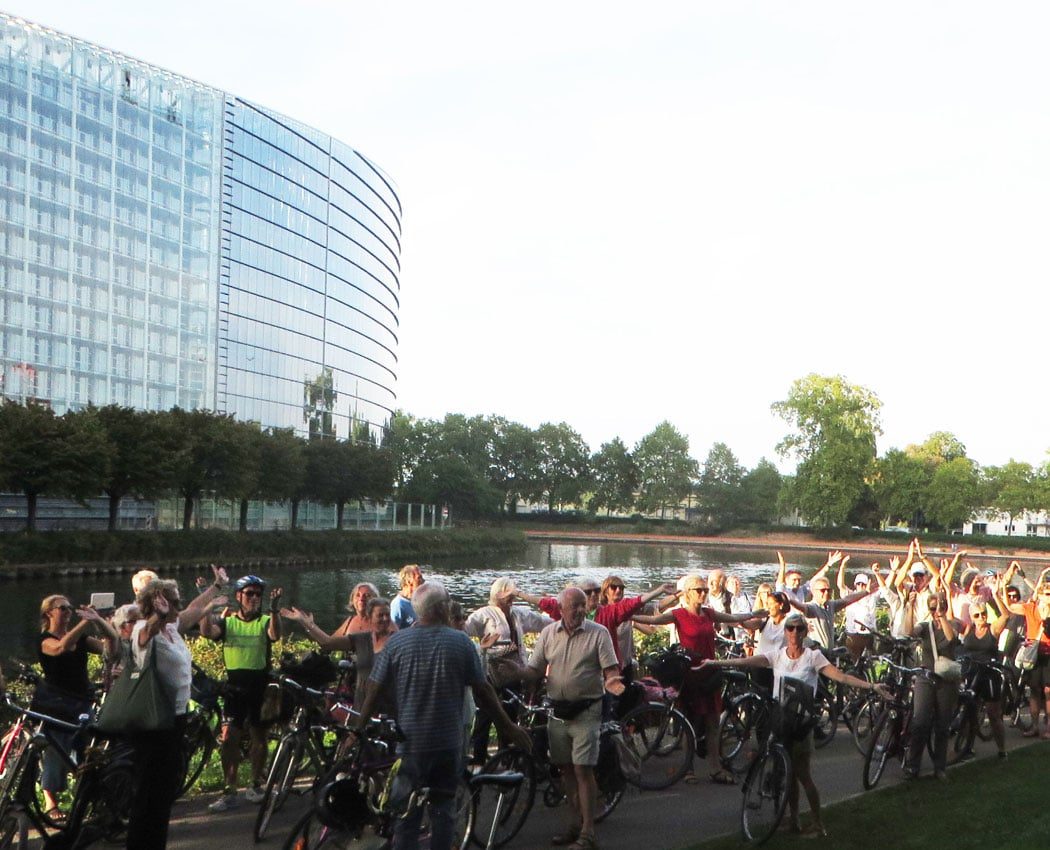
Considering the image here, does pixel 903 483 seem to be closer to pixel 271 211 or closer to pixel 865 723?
pixel 271 211

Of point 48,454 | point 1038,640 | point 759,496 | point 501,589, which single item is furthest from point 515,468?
point 501,589

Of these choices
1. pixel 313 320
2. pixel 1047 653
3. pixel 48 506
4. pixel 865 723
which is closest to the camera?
pixel 865 723

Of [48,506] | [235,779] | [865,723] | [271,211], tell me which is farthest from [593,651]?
[271,211]

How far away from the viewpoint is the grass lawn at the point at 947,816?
8.88 metres

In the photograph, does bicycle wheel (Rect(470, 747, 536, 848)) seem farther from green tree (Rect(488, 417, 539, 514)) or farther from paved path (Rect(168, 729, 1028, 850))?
green tree (Rect(488, 417, 539, 514))

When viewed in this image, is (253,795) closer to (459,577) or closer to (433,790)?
(433,790)

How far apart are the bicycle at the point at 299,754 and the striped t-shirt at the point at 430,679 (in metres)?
1.57

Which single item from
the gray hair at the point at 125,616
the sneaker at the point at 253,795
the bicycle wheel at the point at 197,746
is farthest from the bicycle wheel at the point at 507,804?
the gray hair at the point at 125,616

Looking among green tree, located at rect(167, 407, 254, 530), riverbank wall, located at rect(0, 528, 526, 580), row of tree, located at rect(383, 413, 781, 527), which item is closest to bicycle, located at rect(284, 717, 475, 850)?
riverbank wall, located at rect(0, 528, 526, 580)

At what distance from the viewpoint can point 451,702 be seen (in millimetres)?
6504

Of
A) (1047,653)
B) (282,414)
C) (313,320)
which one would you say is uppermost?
(313,320)

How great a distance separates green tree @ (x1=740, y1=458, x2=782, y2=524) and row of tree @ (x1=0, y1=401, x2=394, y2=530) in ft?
234

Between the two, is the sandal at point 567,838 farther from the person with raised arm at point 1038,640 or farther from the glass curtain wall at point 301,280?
the glass curtain wall at point 301,280

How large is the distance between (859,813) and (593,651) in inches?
117
